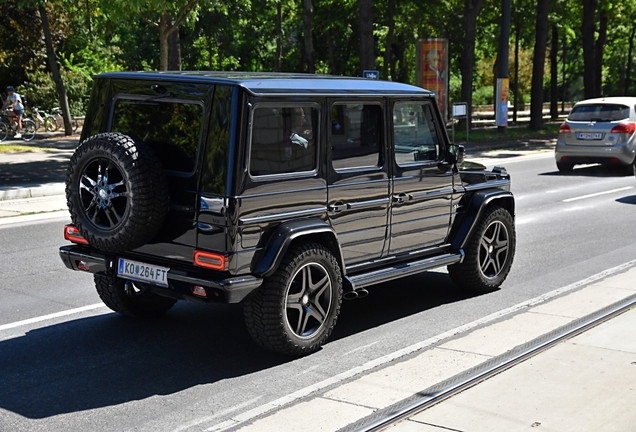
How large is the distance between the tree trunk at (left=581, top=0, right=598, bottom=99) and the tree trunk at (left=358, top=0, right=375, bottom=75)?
13235 millimetres

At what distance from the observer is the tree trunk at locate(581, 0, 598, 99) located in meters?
36.5

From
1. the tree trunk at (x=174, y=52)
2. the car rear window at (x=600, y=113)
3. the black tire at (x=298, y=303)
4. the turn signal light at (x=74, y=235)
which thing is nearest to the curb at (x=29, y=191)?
the tree trunk at (x=174, y=52)

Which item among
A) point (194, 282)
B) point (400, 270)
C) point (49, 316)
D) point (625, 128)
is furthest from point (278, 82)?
point (625, 128)

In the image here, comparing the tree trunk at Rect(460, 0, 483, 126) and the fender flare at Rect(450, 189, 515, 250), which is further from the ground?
the tree trunk at Rect(460, 0, 483, 126)

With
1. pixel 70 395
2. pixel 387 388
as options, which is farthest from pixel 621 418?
pixel 70 395

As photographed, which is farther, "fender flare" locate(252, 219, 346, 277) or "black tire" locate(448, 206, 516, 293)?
"black tire" locate(448, 206, 516, 293)

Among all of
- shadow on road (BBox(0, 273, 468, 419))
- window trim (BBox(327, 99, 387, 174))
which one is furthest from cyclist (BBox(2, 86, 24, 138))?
window trim (BBox(327, 99, 387, 174))

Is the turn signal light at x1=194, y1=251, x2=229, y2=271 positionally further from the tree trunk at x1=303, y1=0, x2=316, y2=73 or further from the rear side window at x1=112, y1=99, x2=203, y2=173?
the tree trunk at x1=303, y1=0, x2=316, y2=73

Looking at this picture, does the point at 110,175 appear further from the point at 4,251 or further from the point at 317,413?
the point at 4,251

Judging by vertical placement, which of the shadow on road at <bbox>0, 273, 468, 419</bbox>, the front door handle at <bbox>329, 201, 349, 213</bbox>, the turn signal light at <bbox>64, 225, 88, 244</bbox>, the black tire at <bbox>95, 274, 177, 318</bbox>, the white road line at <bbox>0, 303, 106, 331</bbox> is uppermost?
the front door handle at <bbox>329, 201, 349, 213</bbox>

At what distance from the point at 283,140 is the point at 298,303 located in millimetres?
1115

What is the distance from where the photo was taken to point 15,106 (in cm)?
2720

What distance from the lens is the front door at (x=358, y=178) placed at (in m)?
6.28

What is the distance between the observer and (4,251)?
10008 mm
